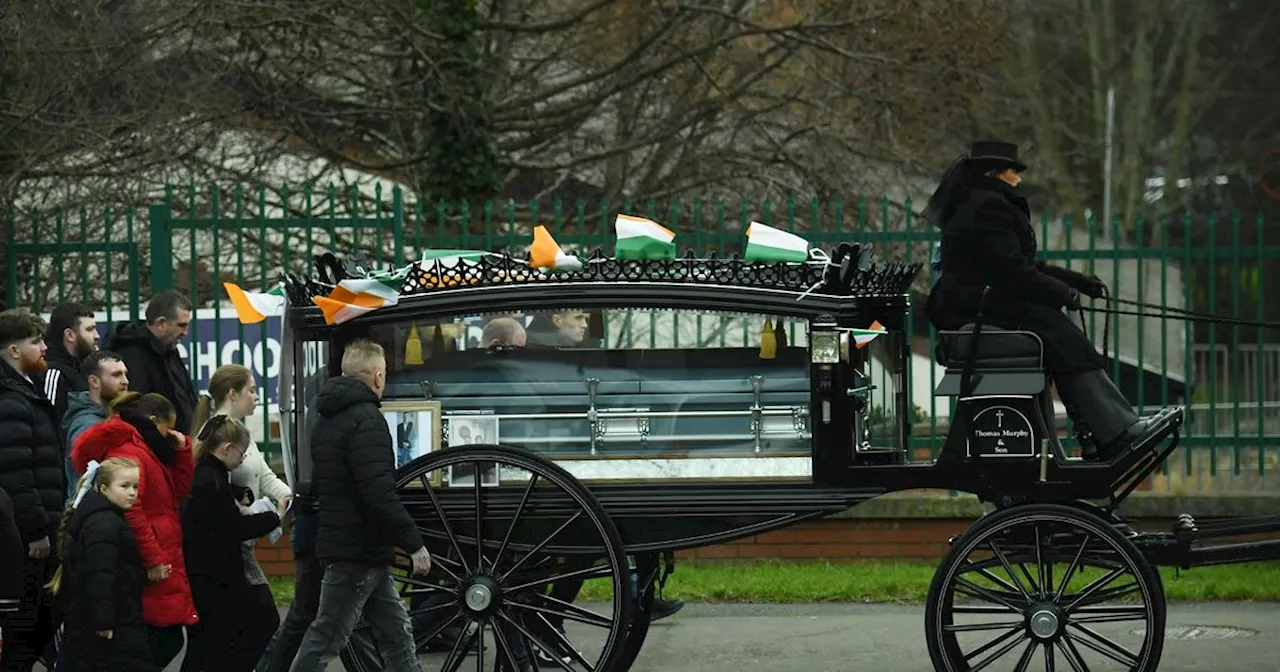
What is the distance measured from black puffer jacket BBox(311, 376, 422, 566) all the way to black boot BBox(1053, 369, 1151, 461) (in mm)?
2541

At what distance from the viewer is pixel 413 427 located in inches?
304

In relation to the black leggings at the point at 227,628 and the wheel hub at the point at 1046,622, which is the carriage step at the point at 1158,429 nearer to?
the wheel hub at the point at 1046,622

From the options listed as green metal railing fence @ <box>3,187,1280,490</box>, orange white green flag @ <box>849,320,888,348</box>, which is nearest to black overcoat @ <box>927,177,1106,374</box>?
orange white green flag @ <box>849,320,888,348</box>

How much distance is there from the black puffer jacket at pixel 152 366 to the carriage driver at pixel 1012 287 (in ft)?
11.8

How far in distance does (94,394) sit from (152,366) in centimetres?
91

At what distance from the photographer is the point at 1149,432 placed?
24.7ft

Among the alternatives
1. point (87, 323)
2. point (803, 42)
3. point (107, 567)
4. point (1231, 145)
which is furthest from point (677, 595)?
point (1231, 145)

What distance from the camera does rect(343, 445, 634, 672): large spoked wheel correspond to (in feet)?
24.1

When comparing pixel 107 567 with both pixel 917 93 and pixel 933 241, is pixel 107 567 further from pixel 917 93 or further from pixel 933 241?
pixel 917 93

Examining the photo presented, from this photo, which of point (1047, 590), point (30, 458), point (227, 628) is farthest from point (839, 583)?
point (30, 458)

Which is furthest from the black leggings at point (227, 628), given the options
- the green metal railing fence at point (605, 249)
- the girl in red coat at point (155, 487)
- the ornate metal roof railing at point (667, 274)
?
the green metal railing fence at point (605, 249)

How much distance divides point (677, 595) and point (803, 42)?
6.92 meters

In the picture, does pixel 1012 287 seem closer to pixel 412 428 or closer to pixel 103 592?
pixel 412 428

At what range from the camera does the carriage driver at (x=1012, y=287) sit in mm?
7574
